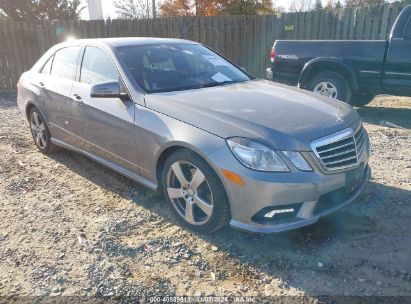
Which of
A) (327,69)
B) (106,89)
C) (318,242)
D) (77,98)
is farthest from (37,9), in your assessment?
(318,242)

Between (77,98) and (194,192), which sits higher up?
(77,98)

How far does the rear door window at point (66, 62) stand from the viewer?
4398 mm

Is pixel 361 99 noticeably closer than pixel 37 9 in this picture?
Yes

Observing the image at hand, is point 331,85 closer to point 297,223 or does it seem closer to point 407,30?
point 407,30

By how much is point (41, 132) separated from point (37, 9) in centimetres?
2000

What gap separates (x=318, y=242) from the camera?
3.08 meters

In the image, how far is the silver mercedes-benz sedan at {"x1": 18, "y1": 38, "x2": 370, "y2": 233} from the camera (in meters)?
2.72

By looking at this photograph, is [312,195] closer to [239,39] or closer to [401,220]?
[401,220]

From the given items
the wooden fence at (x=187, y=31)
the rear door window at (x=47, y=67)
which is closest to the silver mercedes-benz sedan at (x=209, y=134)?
the rear door window at (x=47, y=67)

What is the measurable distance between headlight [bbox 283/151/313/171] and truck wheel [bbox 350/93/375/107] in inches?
209

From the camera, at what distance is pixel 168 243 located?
10.3ft

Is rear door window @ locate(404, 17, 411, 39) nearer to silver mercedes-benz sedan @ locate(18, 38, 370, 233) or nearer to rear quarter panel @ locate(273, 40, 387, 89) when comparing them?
rear quarter panel @ locate(273, 40, 387, 89)

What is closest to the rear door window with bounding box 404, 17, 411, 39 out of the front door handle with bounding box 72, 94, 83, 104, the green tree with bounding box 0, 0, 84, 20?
the front door handle with bounding box 72, 94, 83, 104

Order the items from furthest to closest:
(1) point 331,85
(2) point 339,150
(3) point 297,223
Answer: (1) point 331,85, (2) point 339,150, (3) point 297,223
